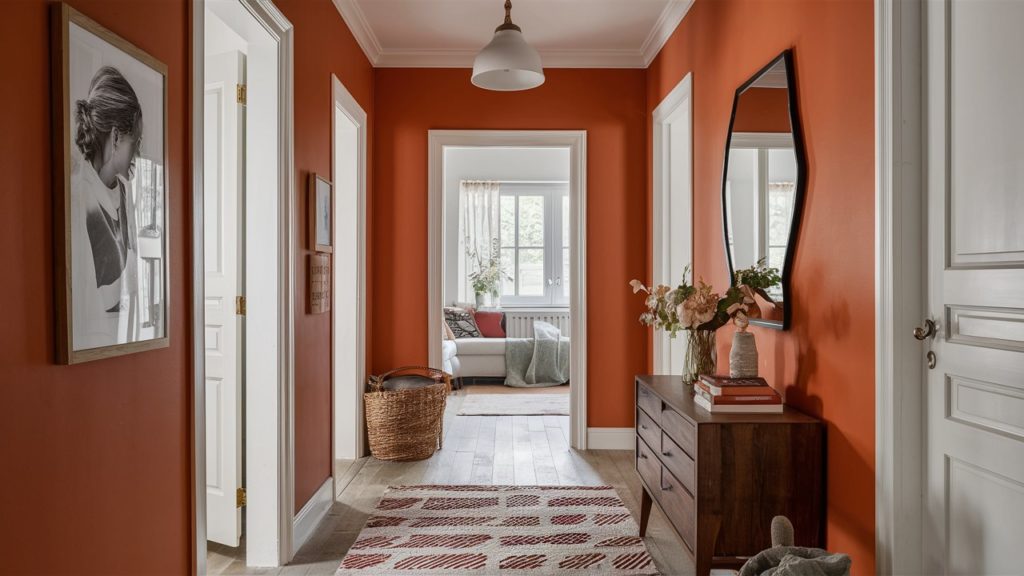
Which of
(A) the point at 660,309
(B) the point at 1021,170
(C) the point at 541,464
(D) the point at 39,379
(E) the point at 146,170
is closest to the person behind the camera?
(D) the point at 39,379

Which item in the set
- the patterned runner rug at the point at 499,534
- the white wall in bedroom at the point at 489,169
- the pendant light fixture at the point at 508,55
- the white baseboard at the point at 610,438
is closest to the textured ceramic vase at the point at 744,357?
the patterned runner rug at the point at 499,534

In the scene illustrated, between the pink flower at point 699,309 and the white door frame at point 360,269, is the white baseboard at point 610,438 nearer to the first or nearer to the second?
the white door frame at point 360,269

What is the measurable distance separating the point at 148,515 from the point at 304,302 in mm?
1377

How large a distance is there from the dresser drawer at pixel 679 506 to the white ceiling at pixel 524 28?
2.54 m

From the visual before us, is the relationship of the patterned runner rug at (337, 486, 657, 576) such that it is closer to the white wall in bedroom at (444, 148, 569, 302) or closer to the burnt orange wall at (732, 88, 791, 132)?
the burnt orange wall at (732, 88, 791, 132)

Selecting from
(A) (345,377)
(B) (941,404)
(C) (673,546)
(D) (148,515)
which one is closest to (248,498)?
(D) (148,515)

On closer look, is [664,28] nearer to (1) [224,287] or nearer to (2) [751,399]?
(2) [751,399]

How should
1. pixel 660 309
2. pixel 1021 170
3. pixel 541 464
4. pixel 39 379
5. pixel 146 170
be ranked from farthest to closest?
1. pixel 541 464
2. pixel 660 309
3. pixel 146 170
4. pixel 1021 170
5. pixel 39 379

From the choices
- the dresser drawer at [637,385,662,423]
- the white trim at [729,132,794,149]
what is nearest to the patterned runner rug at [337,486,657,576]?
the dresser drawer at [637,385,662,423]

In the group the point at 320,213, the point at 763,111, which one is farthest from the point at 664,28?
the point at 320,213

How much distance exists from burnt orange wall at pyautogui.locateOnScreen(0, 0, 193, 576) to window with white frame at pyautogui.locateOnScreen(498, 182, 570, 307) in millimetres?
6497

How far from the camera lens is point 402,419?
13.5 feet

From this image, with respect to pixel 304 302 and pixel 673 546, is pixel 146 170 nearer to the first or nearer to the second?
pixel 304 302

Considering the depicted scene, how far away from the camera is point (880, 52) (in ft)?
5.83
